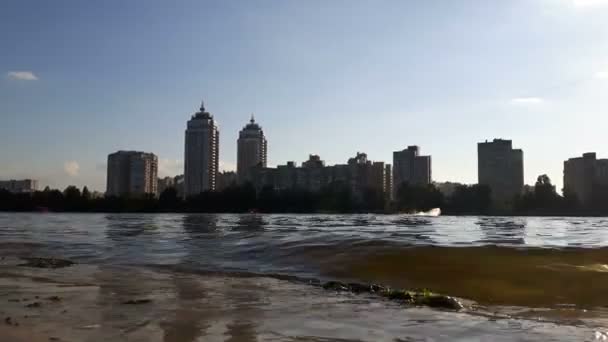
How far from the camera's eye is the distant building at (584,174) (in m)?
169

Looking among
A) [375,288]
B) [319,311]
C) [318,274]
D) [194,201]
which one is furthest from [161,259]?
[194,201]

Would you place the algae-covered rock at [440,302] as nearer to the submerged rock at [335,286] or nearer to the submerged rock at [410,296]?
the submerged rock at [410,296]

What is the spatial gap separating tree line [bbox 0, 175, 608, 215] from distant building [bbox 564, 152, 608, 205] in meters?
13.8

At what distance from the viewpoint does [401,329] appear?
21.8ft

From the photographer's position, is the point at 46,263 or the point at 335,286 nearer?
the point at 335,286

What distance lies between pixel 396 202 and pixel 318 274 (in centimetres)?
16220

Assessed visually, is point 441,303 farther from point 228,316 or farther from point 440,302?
point 228,316

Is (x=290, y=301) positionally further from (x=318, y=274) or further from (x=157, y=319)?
(x=318, y=274)

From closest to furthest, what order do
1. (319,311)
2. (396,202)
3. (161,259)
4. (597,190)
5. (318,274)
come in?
(319,311) → (318,274) → (161,259) → (597,190) → (396,202)

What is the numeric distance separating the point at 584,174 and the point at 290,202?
9063cm

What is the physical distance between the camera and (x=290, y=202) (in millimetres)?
159500

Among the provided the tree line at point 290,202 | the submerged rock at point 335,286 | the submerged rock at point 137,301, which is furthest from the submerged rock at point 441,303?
the tree line at point 290,202

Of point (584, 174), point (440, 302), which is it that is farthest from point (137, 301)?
point (584, 174)

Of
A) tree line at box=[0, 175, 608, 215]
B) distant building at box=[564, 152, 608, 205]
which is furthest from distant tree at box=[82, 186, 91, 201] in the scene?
distant building at box=[564, 152, 608, 205]
